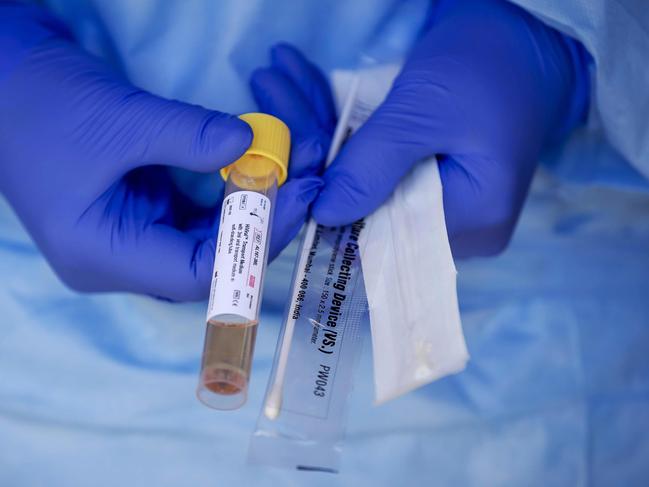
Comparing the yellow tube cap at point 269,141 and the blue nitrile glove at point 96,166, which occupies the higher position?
the yellow tube cap at point 269,141

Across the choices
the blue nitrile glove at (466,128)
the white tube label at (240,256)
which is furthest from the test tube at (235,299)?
the blue nitrile glove at (466,128)

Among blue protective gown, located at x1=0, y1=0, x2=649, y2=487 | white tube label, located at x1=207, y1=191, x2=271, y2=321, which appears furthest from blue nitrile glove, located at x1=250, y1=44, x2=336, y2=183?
white tube label, located at x1=207, y1=191, x2=271, y2=321

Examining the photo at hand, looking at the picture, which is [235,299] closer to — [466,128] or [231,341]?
[231,341]

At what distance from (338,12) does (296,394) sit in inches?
20.6

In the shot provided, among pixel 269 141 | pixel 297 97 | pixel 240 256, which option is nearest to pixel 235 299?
pixel 240 256

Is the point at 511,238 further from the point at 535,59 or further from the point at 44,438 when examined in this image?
the point at 44,438

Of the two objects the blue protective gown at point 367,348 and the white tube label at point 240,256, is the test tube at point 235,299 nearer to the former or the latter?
the white tube label at point 240,256

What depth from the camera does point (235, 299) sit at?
0.70 metres

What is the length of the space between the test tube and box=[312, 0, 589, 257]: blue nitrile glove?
11cm

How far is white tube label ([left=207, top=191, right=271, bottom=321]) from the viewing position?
0.71 meters

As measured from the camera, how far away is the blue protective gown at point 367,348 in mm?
855

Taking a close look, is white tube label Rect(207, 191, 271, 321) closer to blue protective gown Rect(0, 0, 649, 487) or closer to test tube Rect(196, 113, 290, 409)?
test tube Rect(196, 113, 290, 409)

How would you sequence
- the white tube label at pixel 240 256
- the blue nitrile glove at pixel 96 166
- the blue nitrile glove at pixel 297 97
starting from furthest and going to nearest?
the blue nitrile glove at pixel 297 97 → the blue nitrile glove at pixel 96 166 → the white tube label at pixel 240 256

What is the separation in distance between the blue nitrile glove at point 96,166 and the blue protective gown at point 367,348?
8cm
